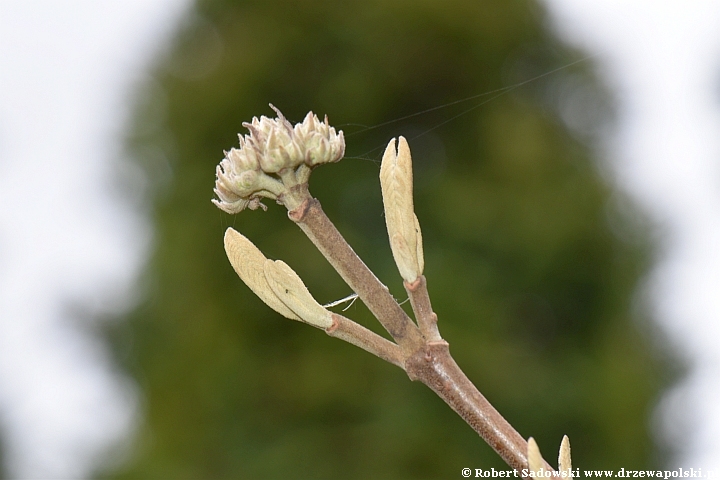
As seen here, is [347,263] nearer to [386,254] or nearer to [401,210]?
[401,210]

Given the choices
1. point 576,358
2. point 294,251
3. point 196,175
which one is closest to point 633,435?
point 576,358

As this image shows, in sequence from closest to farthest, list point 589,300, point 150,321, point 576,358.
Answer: point 576,358 → point 589,300 → point 150,321

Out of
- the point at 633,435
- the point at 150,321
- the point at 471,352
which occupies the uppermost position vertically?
the point at 150,321

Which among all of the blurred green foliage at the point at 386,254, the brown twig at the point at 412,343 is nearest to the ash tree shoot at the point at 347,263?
the brown twig at the point at 412,343

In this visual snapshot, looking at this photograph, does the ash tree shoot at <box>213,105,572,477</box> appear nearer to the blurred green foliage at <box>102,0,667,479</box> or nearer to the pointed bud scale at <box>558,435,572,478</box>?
the pointed bud scale at <box>558,435,572,478</box>

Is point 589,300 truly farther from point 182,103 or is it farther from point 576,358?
point 182,103

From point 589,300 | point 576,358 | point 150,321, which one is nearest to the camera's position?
point 576,358

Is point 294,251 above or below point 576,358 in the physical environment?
above
